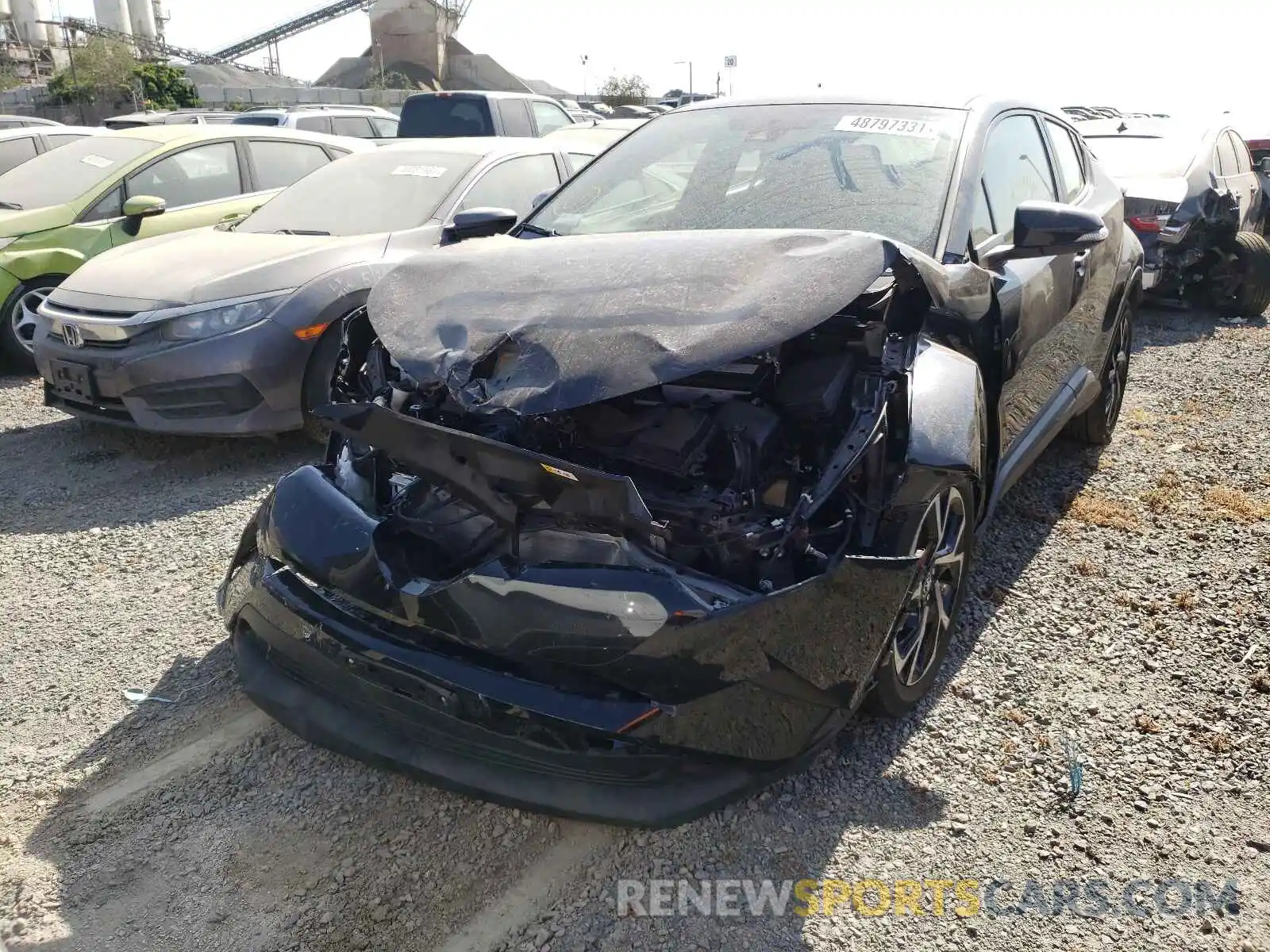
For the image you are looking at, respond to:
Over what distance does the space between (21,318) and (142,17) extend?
8410cm

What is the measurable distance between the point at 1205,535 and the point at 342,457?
3426mm

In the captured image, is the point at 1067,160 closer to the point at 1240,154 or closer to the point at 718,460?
the point at 718,460

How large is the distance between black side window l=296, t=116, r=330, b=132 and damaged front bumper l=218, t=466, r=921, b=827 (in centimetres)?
1129

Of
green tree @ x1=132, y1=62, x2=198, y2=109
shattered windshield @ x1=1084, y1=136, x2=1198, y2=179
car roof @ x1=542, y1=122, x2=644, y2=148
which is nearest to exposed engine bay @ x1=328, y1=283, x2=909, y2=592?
car roof @ x1=542, y1=122, x2=644, y2=148

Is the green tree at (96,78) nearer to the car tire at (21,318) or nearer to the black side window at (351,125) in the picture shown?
the black side window at (351,125)

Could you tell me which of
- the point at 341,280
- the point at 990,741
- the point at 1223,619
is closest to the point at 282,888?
the point at 990,741

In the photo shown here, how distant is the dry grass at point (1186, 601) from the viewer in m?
3.52

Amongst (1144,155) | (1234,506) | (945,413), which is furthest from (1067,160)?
(1144,155)

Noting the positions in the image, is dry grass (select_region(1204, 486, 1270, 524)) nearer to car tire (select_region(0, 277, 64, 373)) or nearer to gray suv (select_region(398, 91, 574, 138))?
car tire (select_region(0, 277, 64, 373))

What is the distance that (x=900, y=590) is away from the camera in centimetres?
242

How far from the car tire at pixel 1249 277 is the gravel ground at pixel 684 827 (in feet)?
17.6

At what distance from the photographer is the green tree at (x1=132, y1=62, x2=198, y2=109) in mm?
41094

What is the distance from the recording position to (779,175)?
3588 millimetres

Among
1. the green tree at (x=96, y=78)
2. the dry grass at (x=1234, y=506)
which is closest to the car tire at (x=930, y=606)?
the dry grass at (x=1234, y=506)
